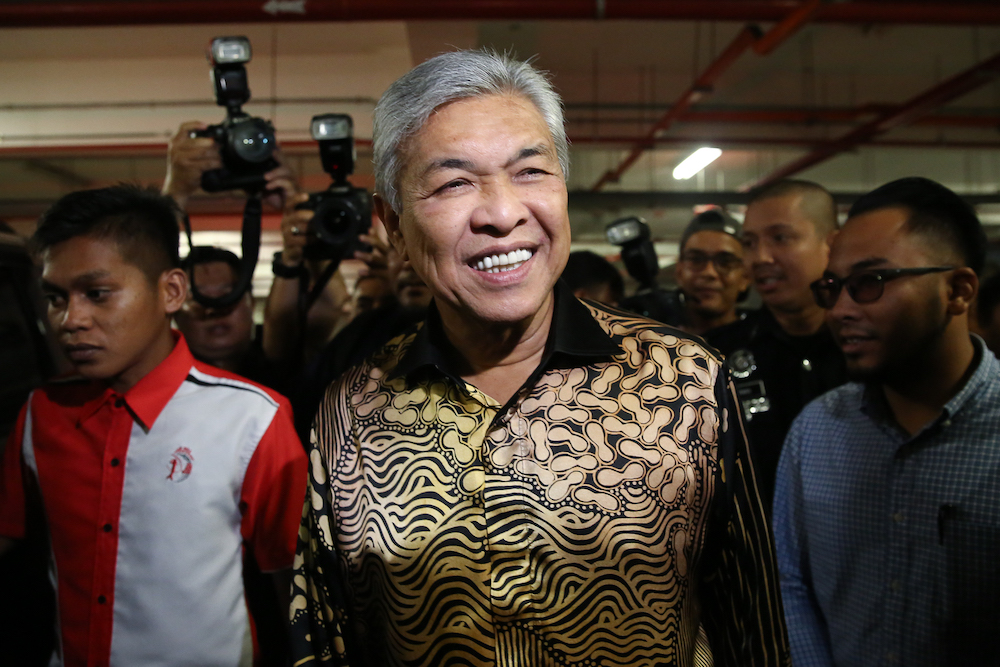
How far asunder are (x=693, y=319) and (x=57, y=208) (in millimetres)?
2361

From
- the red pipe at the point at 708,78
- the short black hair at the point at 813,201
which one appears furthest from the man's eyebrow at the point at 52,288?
the red pipe at the point at 708,78

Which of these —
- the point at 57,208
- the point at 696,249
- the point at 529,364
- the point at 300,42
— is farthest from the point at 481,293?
the point at 300,42

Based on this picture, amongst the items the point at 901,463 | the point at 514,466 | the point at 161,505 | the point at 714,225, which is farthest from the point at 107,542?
the point at 714,225

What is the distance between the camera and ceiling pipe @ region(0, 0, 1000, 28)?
3381 millimetres

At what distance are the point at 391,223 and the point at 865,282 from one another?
1.00 meters

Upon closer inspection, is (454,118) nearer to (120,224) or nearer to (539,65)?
(120,224)

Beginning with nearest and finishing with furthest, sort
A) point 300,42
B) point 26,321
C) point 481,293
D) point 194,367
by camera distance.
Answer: point 481,293 → point 194,367 → point 26,321 → point 300,42

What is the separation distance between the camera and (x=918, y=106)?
17.0 feet

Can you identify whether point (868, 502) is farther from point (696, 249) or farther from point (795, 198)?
point (696, 249)

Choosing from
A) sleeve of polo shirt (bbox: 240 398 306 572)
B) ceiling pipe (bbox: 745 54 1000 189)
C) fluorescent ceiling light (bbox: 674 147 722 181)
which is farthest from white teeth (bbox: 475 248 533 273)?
ceiling pipe (bbox: 745 54 1000 189)

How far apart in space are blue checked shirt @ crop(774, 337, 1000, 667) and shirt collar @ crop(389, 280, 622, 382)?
0.71 metres

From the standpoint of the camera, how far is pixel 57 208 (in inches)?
60.8

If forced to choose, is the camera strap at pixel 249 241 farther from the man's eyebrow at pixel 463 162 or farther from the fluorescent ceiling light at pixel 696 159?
the fluorescent ceiling light at pixel 696 159

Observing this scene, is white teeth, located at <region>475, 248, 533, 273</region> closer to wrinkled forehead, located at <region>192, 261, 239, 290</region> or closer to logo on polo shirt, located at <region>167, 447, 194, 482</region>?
logo on polo shirt, located at <region>167, 447, 194, 482</region>
